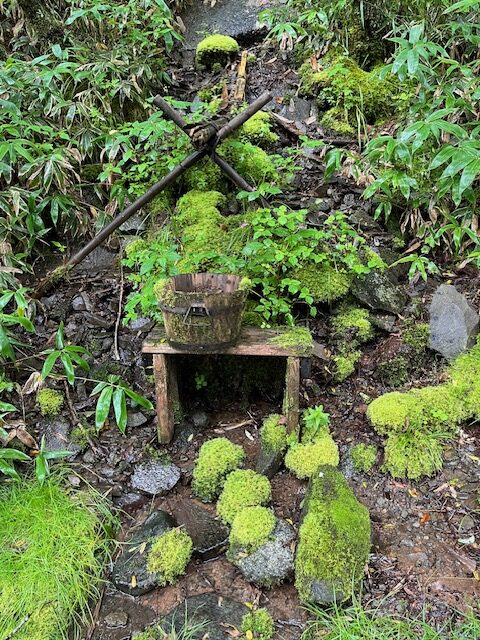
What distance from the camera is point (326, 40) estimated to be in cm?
515

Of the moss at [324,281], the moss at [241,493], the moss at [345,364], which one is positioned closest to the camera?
the moss at [241,493]

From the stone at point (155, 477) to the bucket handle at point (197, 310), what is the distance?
1019 millimetres

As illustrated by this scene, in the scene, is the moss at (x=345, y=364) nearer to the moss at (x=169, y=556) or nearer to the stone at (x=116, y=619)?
the moss at (x=169, y=556)

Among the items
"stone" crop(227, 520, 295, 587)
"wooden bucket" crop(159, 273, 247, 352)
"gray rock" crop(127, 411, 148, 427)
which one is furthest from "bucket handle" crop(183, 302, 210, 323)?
"stone" crop(227, 520, 295, 587)

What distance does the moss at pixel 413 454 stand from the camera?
9.15 ft

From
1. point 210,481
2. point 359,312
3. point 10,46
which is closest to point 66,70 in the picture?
point 10,46

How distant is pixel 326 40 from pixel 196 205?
2.68m

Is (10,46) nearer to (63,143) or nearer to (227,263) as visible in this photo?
(63,143)

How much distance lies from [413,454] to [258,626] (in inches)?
50.6

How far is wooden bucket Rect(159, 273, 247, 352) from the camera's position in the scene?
2.61m

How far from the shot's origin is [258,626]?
7.18ft

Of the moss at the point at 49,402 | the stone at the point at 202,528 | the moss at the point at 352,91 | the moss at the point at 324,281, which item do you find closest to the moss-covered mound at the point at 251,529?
the stone at the point at 202,528

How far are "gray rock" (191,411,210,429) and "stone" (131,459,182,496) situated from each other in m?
0.36

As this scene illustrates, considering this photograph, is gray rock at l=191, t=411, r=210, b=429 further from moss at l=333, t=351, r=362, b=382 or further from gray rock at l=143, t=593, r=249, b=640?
gray rock at l=143, t=593, r=249, b=640
